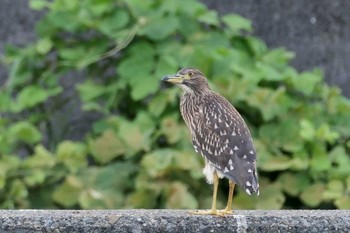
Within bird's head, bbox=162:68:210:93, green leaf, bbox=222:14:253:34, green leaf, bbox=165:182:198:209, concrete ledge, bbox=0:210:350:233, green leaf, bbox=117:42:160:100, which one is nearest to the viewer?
concrete ledge, bbox=0:210:350:233

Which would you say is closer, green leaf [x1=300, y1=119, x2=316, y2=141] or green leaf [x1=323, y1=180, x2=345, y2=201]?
green leaf [x1=323, y1=180, x2=345, y2=201]

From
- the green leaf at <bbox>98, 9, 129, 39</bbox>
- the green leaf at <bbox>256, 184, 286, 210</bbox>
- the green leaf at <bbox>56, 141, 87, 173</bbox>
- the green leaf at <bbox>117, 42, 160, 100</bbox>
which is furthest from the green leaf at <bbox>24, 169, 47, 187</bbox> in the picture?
the green leaf at <bbox>256, 184, 286, 210</bbox>

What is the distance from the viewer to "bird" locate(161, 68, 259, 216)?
4.54 metres

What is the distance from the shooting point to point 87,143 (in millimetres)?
7273

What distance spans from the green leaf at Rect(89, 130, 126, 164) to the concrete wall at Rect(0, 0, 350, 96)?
1.40 m

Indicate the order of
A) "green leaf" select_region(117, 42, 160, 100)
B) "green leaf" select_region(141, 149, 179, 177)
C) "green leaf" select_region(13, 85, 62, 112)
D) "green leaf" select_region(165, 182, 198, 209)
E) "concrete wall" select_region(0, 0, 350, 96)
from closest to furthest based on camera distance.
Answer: "green leaf" select_region(165, 182, 198, 209), "green leaf" select_region(141, 149, 179, 177), "green leaf" select_region(117, 42, 160, 100), "green leaf" select_region(13, 85, 62, 112), "concrete wall" select_region(0, 0, 350, 96)

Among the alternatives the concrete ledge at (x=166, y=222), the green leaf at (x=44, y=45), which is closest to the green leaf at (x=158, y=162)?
the green leaf at (x=44, y=45)

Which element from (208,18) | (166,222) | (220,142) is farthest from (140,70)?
(166,222)

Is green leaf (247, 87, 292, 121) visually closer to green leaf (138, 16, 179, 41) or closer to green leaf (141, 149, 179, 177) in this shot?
green leaf (141, 149, 179, 177)

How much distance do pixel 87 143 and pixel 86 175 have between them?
35cm

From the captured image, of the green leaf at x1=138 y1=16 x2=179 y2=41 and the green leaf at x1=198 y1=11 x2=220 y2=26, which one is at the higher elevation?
the green leaf at x1=198 y1=11 x2=220 y2=26

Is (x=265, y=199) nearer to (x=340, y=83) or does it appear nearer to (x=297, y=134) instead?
(x=297, y=134)

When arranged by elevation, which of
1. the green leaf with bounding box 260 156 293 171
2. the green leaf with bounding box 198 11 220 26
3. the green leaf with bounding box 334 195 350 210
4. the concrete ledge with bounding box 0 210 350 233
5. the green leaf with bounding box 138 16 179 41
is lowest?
the green leaf with bounding box 334 195 350 210

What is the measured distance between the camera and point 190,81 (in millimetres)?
5312
